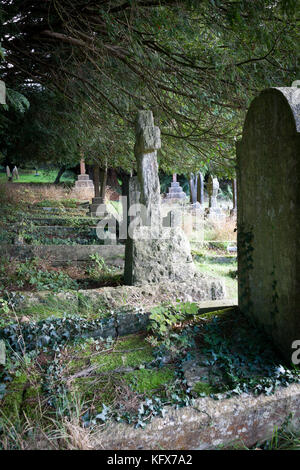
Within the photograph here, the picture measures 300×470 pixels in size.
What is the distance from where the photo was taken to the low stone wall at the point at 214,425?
2.05m

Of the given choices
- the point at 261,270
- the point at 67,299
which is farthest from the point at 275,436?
the point at 67,299

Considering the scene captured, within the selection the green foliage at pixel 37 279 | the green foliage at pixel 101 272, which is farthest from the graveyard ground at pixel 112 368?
the green foliage at pixel 101 272

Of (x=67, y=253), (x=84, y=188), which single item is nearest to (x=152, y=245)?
(x=67, y=253)

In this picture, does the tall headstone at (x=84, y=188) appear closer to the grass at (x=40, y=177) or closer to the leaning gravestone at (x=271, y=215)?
the grass at (x=40, y=177)

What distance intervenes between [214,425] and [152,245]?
3615mm

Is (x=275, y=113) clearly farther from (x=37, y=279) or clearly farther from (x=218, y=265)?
(x=218, y=265)

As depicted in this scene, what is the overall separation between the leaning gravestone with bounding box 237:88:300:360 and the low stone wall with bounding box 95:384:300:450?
52 centimetres

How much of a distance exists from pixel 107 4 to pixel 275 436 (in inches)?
208

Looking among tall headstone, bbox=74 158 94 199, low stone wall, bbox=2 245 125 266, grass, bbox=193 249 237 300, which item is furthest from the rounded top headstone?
tall headstone, bbox=74 158 94 199

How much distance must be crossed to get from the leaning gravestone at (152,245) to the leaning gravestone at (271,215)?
2161 mm

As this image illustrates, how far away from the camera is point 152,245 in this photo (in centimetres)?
564

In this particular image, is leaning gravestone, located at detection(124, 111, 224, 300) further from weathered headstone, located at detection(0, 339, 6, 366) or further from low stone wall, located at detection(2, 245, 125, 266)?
weathered headstone, located at detection(0, 339, 6, 366)

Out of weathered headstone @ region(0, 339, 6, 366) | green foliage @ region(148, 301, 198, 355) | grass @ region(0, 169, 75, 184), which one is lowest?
weathered headstone @ region(0, 339, 6, 366)

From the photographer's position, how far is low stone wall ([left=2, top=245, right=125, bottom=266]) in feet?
22.6
